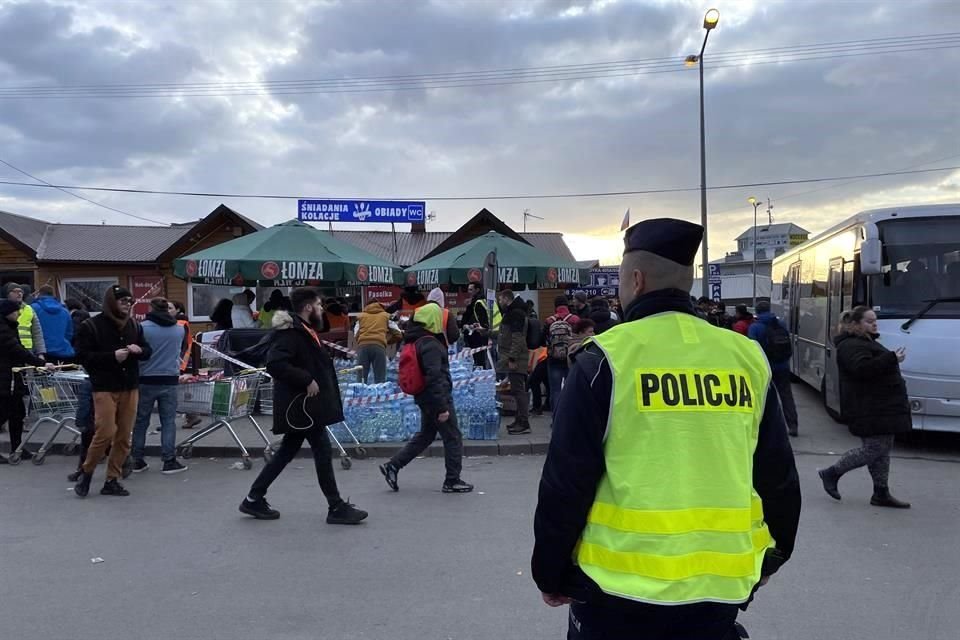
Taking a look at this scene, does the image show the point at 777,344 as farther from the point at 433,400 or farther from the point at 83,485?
the point at 83,485

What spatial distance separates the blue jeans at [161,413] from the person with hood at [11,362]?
173 centimetres

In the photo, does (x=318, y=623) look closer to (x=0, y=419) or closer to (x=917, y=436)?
(x=0, y=419)

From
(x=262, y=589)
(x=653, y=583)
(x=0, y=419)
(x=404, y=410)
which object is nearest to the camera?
(x=653, y=583)

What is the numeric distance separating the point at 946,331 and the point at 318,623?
8.07 metres

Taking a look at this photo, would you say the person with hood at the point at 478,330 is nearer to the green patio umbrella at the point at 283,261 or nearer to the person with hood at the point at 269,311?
the green patio umbrella at the point at 283,261

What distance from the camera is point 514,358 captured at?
1054 centimetres

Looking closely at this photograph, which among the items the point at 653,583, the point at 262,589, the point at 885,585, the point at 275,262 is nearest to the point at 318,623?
the point at 262,589

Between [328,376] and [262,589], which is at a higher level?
[328,376]

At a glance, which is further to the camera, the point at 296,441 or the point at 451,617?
the point at 296,441

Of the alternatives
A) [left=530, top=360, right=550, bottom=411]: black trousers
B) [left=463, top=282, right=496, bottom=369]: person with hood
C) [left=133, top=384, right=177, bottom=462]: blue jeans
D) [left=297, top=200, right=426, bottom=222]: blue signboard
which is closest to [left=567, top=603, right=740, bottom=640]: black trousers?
[left=133, top=384, right=177, bottom=462]: blue jeans

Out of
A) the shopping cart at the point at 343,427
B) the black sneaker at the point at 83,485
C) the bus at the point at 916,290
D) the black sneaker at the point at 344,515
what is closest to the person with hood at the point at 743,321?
the bus at the point at 916,290

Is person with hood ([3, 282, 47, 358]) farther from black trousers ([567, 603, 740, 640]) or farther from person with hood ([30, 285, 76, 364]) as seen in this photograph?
black trousers ([567, 603, 740, 640])

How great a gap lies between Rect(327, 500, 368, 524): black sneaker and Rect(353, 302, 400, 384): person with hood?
546 cm

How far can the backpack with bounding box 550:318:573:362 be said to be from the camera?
10.2 m
